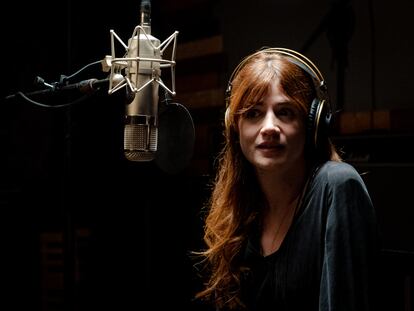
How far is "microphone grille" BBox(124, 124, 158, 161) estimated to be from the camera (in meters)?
1.44

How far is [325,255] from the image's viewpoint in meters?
1.28

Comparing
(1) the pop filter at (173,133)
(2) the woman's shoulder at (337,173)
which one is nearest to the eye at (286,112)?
(2) the woman's shoulder at (337,173)

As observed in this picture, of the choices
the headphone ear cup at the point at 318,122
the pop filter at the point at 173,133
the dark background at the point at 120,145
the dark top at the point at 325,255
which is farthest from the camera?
the dark background at the point at 120,145

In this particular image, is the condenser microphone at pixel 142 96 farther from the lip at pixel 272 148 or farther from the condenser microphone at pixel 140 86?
the lip at pixel 272 148

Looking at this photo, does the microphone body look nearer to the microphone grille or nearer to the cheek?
the microphone grille

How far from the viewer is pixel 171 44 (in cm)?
162

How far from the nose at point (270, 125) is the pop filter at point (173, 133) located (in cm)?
24

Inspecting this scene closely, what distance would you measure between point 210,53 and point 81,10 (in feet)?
2.69

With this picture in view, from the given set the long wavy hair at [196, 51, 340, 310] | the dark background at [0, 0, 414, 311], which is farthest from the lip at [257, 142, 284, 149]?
the dark background at [0, 0, 414, 311]

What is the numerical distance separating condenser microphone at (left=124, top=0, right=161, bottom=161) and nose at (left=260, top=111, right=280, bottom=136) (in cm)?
31

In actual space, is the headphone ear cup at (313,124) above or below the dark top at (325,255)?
above

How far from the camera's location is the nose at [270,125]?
1409 mm

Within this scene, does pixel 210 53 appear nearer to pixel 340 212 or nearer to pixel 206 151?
pixel 206 151

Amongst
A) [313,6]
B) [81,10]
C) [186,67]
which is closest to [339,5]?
[313,6]
